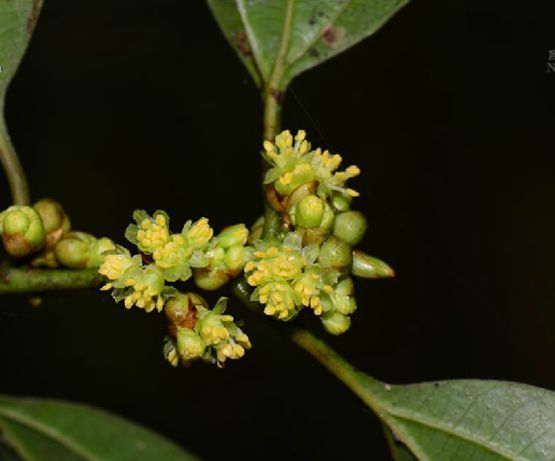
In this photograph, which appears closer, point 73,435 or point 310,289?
point 310,289

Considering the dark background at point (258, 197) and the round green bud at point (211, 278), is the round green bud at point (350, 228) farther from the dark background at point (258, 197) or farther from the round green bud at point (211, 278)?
the dark background at point (258, 197)

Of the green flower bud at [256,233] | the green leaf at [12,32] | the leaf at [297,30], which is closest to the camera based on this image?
the green flower bud at [256,233]

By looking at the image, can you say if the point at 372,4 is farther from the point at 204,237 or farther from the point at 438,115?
the point at 438,115

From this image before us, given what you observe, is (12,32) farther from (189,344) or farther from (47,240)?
(189,344)

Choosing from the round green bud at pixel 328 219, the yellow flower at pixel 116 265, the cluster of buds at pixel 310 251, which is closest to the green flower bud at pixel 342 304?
the cluster of buds at pixel 310 251

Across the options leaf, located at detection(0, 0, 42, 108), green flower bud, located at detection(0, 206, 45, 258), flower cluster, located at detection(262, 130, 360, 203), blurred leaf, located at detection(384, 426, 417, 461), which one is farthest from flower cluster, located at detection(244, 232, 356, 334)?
leaf, located at detection(0, 0, 42, 108)

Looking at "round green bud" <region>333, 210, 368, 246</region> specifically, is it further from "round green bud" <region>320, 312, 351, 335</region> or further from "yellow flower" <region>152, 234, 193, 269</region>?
"yellow flower" <region>152, 234, 193, 269</region>

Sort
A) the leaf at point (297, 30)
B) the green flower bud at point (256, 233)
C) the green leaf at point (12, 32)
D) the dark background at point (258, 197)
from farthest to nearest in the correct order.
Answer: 1. the dark background at point (258, 197)
2. the leaf at point (297, 30)
3. the green leaf at point (12, 32)
4. the green flower bud at point (256, 233)

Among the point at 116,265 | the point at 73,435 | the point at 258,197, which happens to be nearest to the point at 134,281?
the point at 116,265
